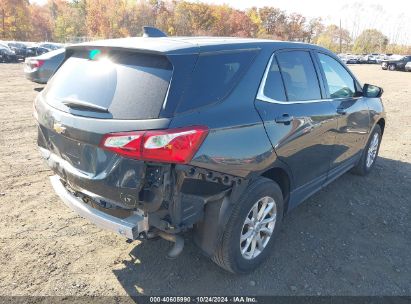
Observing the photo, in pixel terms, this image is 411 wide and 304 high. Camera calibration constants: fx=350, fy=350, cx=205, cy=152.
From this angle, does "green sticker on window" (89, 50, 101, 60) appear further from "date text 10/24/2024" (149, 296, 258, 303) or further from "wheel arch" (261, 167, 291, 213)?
"date text 10/24/2024" (149, 296, 258, 303)

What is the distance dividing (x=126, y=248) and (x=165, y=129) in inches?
63.2

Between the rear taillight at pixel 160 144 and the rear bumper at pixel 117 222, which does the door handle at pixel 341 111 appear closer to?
the rear taillight at pixel 160 144

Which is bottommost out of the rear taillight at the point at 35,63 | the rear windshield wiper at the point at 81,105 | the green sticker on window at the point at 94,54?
the rear taillight at the point at 35,63

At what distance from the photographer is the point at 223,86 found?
8.36ft

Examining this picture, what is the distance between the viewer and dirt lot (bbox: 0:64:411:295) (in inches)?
113

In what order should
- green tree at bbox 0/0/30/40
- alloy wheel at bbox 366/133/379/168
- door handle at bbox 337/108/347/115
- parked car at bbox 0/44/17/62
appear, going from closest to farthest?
door handle at bbox 337/108/347/115, alloy wheel at bbox 366/133/379/168, parked car at bbox 0/44/17/62, green tree at bbox 0/0/30/40

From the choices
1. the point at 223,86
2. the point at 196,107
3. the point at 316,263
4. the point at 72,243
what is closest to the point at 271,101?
the point at 223,86

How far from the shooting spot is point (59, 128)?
2.66 metres

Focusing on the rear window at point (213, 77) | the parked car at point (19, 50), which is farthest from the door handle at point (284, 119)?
the parked car at point (19, 50)

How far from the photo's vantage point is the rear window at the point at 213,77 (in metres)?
2.34

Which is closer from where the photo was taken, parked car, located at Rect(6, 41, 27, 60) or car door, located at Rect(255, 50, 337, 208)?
car door, located at Rect(255, 50, 337, 208)

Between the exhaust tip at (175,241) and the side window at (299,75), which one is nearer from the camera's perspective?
the exhaust tip at (175,241)

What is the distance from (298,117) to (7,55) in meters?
32.3

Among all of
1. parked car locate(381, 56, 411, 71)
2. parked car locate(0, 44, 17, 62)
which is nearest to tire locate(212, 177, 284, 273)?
parked car locate(0, 44, 17, 62)
